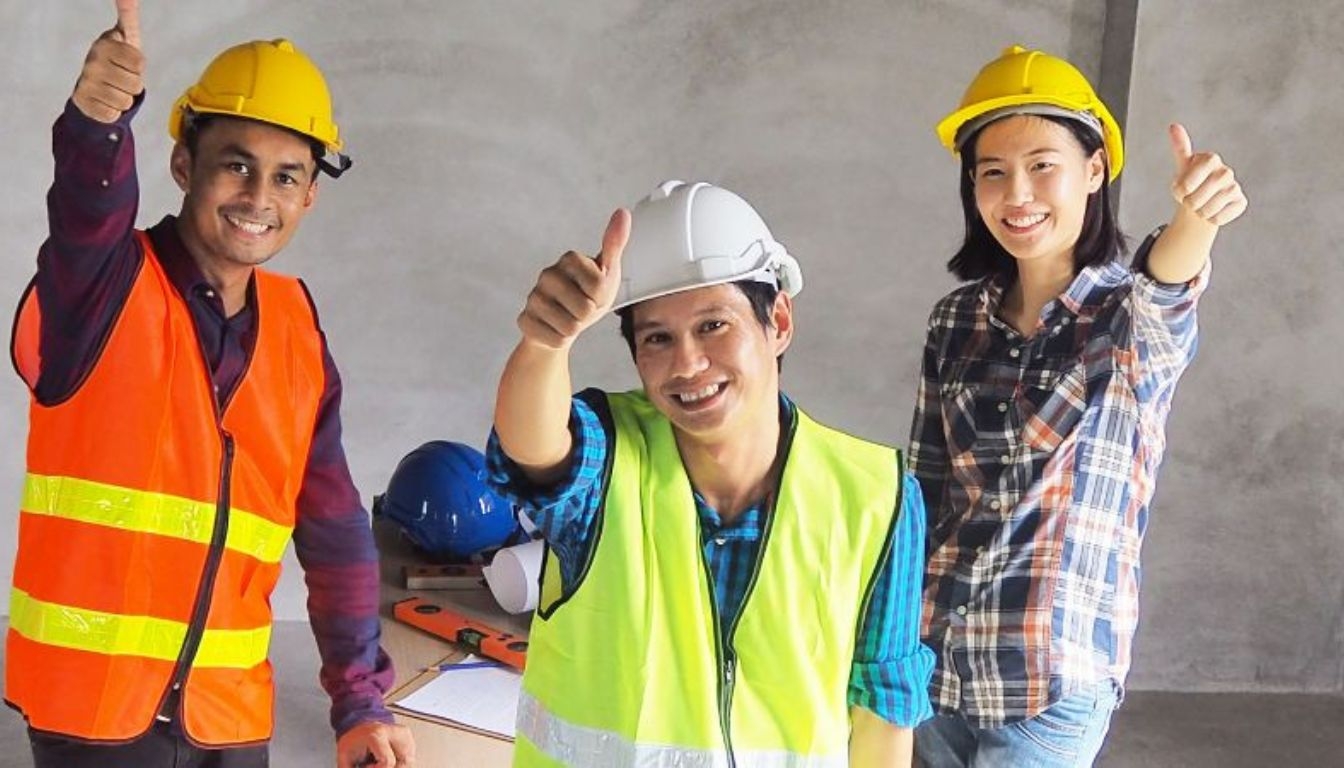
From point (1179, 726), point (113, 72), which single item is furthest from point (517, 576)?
point (1179, 726)

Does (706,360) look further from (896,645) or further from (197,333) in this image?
(197,333)

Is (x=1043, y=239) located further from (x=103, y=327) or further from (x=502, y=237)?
(x=502, y=237)

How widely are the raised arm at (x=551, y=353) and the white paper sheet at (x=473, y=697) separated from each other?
0.94 meters

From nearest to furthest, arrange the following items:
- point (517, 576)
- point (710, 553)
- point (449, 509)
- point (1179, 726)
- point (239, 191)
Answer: point (710, 553) < point (239, 191) < point (517, 576) < point (449, 509) < point (1179, 726)

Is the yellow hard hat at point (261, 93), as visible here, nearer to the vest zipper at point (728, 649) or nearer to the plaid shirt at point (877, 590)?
the plaid shirt at point (877, 590)

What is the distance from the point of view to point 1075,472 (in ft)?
6.86

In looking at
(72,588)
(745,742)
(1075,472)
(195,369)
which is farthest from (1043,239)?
(72,588)

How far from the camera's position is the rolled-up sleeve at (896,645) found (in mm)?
1688

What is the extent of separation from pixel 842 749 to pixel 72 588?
104 cm

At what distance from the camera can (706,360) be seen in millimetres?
1621

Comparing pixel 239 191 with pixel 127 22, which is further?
pixel 239 191

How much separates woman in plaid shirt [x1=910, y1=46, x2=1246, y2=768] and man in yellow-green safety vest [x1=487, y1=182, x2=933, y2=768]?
427 mm

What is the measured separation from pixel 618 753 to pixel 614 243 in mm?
591

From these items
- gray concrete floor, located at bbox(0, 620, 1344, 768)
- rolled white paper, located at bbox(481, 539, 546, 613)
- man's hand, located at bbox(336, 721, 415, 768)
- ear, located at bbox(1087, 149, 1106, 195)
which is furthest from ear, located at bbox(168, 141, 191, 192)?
gray concrete floor, located at bbox(0, 620, 1344, 768)
